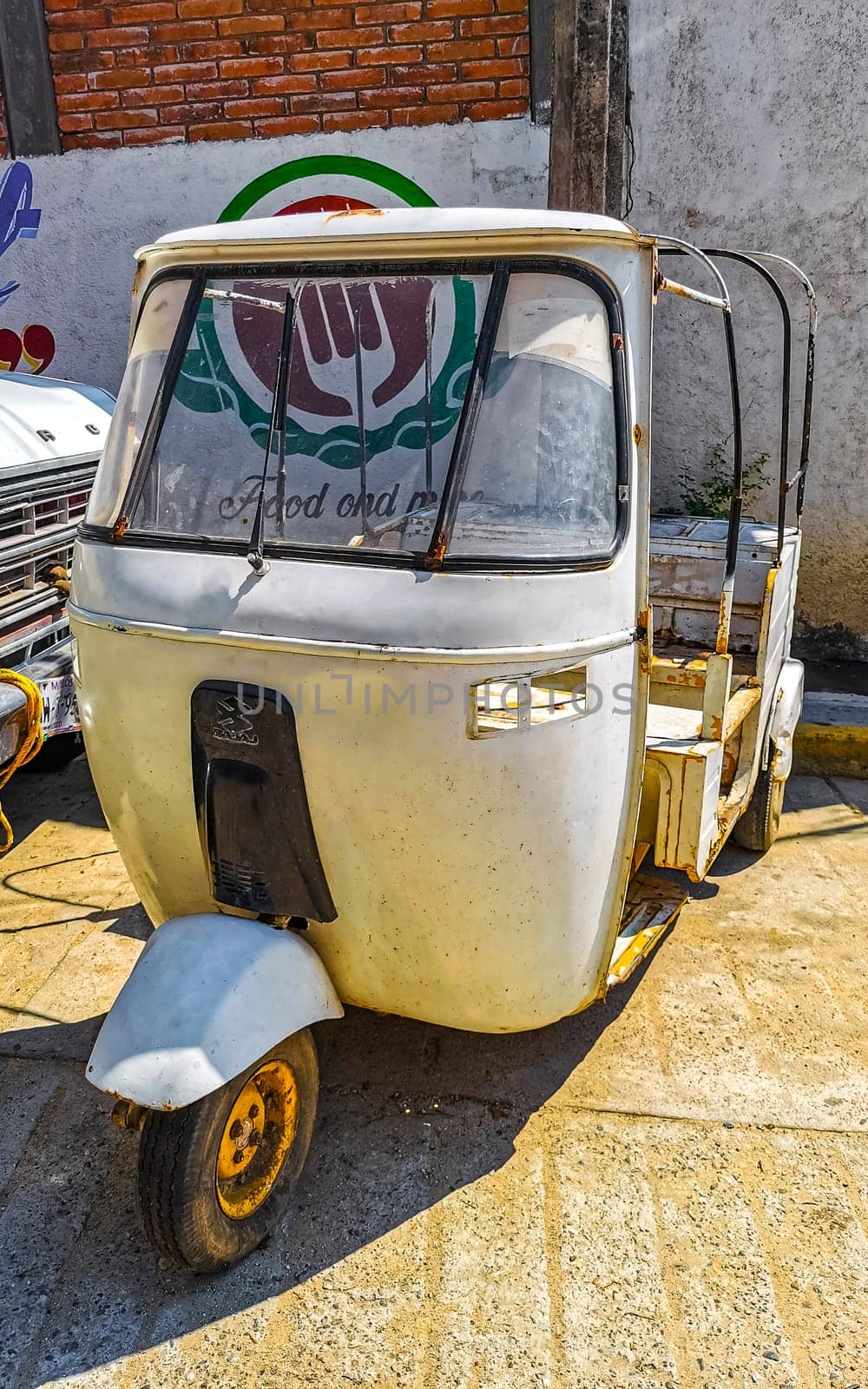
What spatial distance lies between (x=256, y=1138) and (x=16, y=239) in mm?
5731

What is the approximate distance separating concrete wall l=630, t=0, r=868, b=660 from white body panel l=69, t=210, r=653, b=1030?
11.9 feet

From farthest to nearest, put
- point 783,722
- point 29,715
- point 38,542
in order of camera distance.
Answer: point 38,542, point 783,722, point 29,715

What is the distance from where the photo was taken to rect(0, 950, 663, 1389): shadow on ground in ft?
7.96

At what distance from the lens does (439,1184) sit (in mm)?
2781

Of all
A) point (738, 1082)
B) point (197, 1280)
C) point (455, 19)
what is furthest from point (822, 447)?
point (197, 1280)

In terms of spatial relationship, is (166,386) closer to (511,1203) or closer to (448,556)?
(448,556)

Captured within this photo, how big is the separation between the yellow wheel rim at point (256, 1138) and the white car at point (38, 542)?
6.12 feet

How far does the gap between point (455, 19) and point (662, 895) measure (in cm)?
471

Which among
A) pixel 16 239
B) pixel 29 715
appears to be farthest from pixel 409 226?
pixel 16 239

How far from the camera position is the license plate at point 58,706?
4203 millimetres

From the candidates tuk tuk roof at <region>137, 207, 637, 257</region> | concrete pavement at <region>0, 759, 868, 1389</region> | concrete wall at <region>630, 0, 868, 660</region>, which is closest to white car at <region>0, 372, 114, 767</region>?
concrete pavement at <region>0, 759, 868, 1389</region>

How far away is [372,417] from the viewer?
9.06ft

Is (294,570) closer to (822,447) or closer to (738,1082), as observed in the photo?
(738,1082)

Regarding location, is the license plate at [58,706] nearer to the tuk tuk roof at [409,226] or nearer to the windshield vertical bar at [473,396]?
the tuk tuk roof at [409,226]
